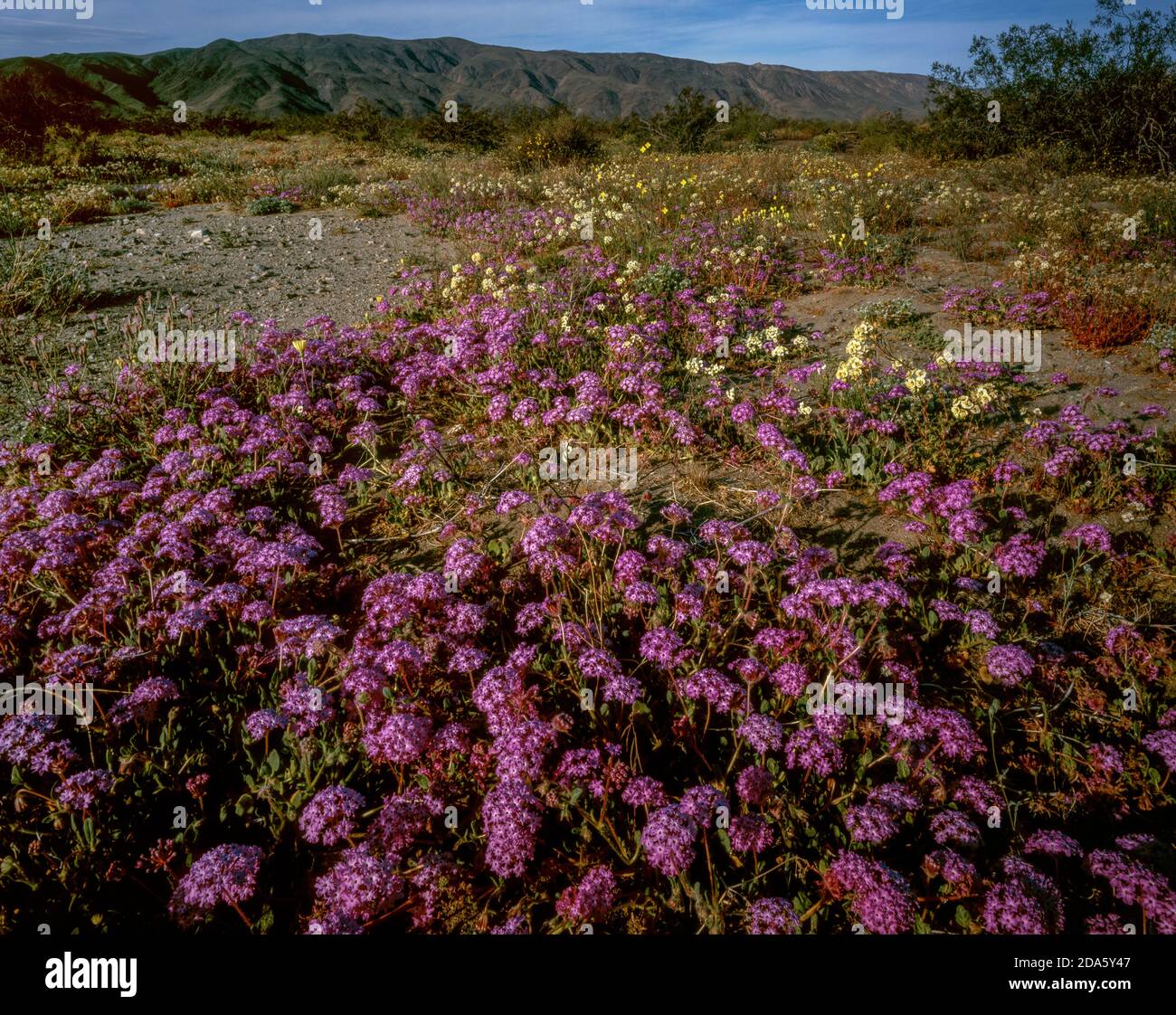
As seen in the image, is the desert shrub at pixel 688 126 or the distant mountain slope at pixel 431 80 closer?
the desert shrub at pixel 688 126

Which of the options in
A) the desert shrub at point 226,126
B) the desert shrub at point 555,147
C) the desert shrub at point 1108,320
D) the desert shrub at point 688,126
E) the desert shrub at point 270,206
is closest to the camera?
the desert shrub at point 1108,320

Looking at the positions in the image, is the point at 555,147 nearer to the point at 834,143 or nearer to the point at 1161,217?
the point at 834,143

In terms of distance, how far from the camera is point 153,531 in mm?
4414

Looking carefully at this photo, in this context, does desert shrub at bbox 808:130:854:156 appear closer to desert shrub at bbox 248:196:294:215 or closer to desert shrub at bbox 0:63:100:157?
desert shrub at bbox 248:196:294:215

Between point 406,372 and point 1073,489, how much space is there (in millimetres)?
6253

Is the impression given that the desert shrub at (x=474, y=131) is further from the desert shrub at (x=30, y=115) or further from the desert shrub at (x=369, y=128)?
the desert shrub at (x=30, y=115)

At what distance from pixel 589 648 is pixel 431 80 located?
614 ft

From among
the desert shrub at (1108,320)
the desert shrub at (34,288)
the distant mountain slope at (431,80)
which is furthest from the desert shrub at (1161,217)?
the distant mountain slope at (431,80)

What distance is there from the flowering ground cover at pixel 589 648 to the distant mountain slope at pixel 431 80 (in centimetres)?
10951

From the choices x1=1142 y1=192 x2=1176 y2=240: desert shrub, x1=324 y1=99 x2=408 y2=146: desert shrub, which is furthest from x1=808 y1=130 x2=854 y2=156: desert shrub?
x1=324 y1=99 x2=408 y2=146: desert shrub

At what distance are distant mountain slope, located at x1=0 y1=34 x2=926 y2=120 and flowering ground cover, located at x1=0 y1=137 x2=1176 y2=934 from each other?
10951cm

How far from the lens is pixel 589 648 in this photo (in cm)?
354

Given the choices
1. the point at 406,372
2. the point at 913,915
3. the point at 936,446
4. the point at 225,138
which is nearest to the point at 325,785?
the point at 913,915

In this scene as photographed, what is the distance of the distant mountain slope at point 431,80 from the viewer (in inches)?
4156
